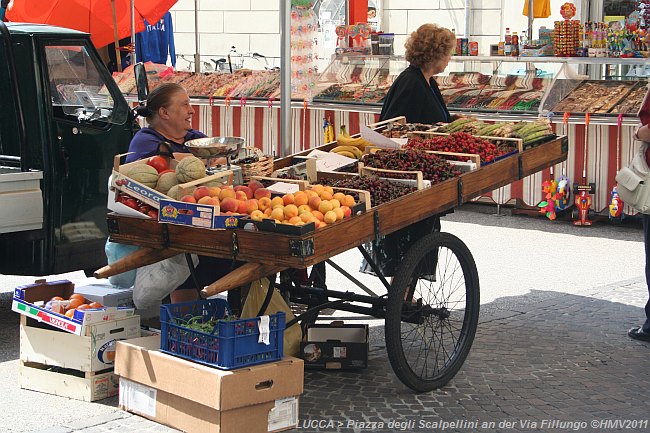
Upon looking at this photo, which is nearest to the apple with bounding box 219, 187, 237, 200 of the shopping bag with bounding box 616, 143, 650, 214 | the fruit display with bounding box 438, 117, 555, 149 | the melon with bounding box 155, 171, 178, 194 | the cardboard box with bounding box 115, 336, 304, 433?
the melon with bounding box 155, 171, 178, 194

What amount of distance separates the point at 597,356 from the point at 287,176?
224 centimetres

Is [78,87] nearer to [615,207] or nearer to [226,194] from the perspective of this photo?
[226,194]

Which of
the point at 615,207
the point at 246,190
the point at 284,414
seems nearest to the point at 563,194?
the point at 615,207

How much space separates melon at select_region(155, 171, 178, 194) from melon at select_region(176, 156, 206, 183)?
1.1 inches

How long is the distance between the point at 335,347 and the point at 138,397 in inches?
49.6

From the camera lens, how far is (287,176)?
19.4 feet

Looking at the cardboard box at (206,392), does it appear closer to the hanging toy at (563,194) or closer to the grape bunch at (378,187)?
the grape bunch at (378,187)

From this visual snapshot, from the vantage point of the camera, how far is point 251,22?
1962 cm

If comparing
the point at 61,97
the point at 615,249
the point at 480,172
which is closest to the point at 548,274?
the point at 615,249

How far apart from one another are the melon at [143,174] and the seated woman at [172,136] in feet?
1.63

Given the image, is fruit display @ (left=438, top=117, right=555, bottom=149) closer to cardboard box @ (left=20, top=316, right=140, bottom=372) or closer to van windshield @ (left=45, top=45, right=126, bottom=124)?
van windshield @ (left=45, top=45, right=126, bottom=124)

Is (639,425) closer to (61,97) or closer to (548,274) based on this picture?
(548,274)

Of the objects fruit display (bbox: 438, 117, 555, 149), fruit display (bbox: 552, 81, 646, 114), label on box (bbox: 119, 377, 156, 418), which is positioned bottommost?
label on box (bbox: 119, 377, 156, 418)

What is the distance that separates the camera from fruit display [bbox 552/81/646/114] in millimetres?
10539
